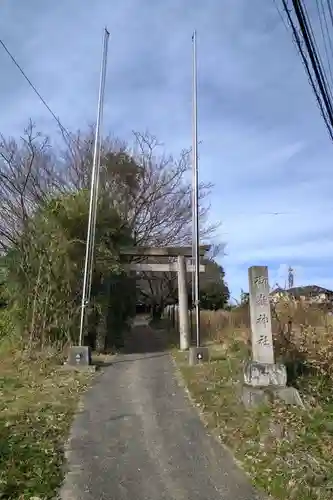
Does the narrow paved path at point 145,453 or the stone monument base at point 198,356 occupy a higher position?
the stone monument base at point 198,356

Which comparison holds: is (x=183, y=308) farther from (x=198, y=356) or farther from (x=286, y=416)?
(x=286, y=416)

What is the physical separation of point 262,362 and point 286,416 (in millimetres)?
1219

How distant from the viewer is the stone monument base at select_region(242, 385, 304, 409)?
6.47 m

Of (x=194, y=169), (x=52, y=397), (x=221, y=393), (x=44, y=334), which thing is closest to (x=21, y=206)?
(x=44, y=334)

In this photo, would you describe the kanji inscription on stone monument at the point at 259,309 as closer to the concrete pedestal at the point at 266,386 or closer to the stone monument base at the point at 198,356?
the concrete pedestal at the point at 266,386

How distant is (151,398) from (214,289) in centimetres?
2076

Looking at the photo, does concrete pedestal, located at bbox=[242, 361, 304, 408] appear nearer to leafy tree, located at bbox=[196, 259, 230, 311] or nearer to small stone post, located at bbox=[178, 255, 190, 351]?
small stone post, located at bbox=[178, 255, 190, 351]

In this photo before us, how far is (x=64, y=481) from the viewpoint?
4.59m

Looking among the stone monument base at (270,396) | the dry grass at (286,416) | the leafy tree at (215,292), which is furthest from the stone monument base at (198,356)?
the leafy tree at (215,292)

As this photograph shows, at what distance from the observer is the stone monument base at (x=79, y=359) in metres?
10.5

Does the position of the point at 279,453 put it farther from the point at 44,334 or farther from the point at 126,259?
the point at 126,259

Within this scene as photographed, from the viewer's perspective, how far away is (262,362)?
7.04 metres

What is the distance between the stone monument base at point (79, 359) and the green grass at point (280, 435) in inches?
117

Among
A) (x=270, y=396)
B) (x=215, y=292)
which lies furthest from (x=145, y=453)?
(x=215, y=292)
